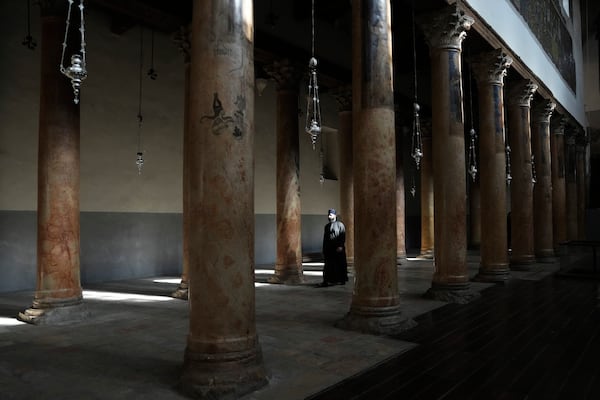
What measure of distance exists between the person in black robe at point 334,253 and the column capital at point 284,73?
330 cm

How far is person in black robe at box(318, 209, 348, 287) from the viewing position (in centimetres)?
1034

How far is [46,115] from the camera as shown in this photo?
279 inches

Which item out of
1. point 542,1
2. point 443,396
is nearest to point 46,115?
point 443,396

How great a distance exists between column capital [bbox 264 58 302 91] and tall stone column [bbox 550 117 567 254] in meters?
11.9

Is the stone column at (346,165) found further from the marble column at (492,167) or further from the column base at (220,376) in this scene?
the column base at (220,376)

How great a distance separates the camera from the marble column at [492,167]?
10.6m

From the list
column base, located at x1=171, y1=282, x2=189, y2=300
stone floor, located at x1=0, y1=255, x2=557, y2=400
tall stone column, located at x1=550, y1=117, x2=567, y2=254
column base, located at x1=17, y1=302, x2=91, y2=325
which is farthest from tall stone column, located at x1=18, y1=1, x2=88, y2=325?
tall stone column, located at x1=550, y1=117, x2=567, y2=254

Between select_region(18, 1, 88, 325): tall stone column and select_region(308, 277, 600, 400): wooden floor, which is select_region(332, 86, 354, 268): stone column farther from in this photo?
select_region(18, 1, 88, 325): tall stone column

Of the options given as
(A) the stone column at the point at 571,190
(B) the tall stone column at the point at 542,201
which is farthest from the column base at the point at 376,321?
(A) the stone column at the point at 571,190

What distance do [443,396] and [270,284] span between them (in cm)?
715

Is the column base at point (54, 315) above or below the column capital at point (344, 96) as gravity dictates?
below

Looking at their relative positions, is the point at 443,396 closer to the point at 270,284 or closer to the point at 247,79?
the point at 247,79

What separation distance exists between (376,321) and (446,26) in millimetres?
5564

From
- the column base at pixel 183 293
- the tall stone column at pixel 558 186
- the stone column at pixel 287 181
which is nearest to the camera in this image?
the column base at pixel 183 293
